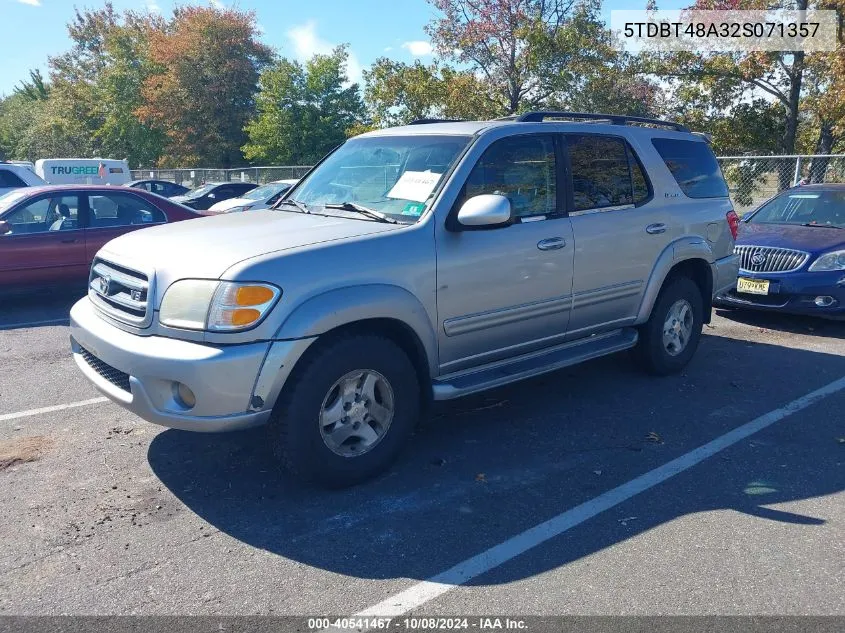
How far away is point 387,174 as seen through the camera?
4625 mm

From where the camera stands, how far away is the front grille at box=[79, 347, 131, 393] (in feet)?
12.1

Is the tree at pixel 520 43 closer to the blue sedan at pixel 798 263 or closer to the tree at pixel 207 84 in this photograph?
the blue sedan at pixel 798 263

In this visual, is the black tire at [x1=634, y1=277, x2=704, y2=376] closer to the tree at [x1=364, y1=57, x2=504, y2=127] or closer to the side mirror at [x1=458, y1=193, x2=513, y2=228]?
the side mirror at [x1=458, y1=193, x2=513, y2=228]

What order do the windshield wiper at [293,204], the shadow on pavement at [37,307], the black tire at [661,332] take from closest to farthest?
the windshield wiper at [293,204] → the black tire at [661,332] → the shadow on pavement at [37,307]

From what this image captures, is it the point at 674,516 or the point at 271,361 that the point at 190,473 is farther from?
the point at 674,516

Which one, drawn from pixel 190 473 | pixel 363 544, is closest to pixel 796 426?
pixel 363 544

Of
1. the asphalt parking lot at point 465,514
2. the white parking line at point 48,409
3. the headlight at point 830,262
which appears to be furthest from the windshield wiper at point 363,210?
the headlight at point 830,262

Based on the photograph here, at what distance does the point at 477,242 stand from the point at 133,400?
212 cm


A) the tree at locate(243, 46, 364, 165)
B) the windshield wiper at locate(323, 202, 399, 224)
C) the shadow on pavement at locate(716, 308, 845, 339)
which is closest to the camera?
the windshield wiper at locate(323, 202, 399, 224)

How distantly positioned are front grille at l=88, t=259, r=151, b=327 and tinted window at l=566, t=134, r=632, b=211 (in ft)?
9.55

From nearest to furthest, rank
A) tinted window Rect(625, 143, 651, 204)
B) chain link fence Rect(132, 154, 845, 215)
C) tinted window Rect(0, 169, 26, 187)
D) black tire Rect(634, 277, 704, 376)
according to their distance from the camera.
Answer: tinted window Rect(625, 143, 651, 204) < black tire Rect(634, 277, 704, 376) < tinted window Rect(0, 169, 26, 187) < chain link fence Rect(132, 154, 845, 215)

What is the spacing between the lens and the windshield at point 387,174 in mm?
4336

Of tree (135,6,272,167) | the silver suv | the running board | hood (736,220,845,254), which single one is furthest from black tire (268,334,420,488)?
tree (135,6,272,167)

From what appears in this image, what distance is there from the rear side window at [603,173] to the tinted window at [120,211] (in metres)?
6.47
